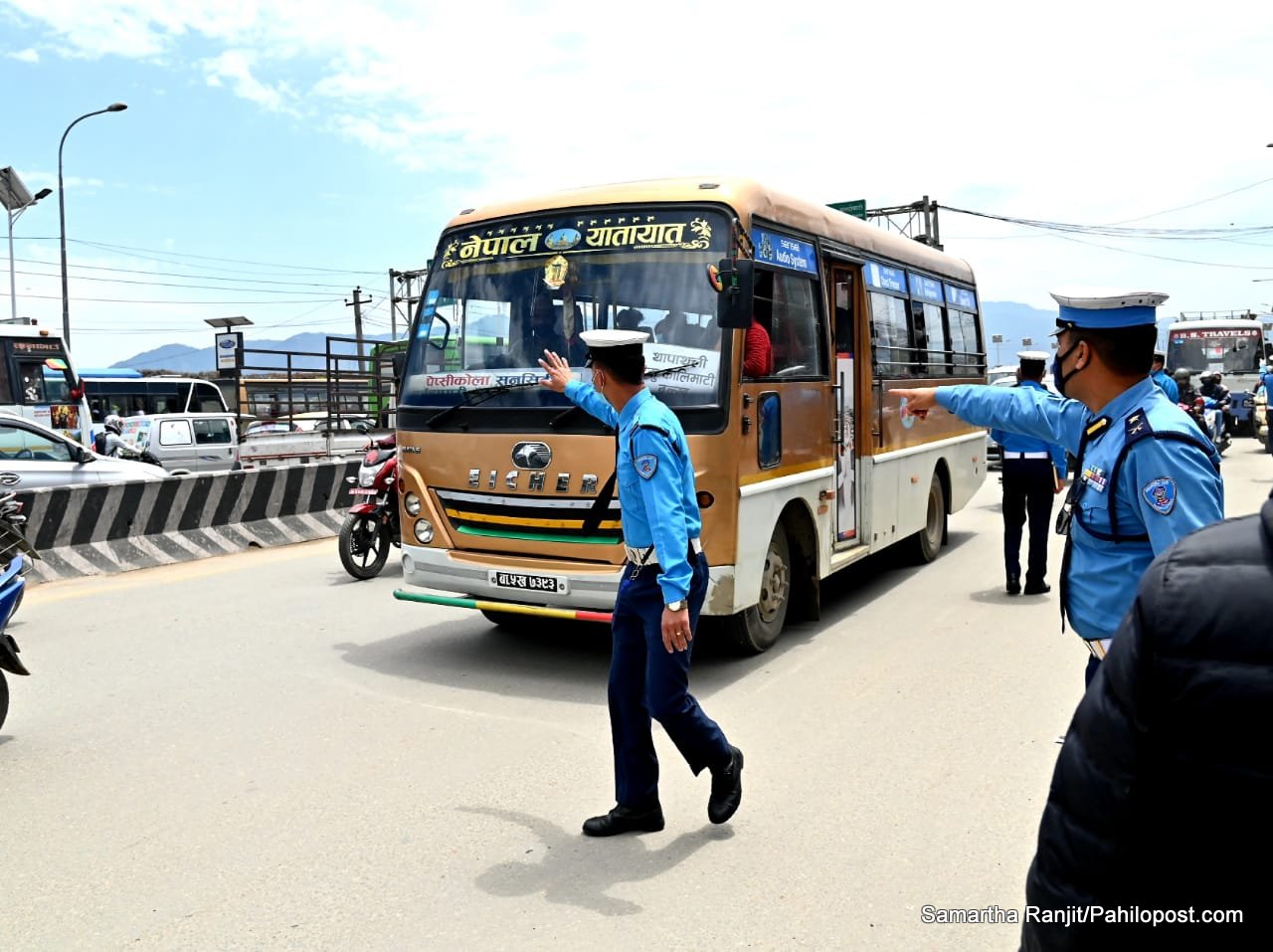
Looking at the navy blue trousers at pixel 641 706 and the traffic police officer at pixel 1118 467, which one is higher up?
the traffic police officer at pixel 1118 467

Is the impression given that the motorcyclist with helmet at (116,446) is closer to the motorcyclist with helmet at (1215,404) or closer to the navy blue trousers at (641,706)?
the navy blue trousers at (641,706)

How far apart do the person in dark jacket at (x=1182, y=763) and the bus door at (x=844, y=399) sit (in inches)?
266

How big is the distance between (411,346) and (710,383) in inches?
86.8

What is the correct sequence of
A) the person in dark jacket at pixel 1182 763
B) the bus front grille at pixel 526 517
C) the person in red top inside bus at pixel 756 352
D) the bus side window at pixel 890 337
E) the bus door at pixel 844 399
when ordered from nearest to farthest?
the person in dark jacket at pixel 1182 763 → the bus front grille at pixel 526 517 → the person in red top inside bus at pixel 756 352 → the bus door at pixel 844 399 → the bus side window at pixel 890 337

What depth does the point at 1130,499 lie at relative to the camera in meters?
2.78

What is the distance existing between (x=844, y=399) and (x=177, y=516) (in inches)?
288

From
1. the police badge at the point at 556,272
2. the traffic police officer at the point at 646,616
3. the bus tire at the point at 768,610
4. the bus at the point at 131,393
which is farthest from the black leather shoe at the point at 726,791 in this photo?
the bus at the point at 131,393

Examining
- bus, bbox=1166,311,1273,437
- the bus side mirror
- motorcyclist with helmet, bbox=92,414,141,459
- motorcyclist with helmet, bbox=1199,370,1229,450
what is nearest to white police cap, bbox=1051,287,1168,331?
the bus side mirror

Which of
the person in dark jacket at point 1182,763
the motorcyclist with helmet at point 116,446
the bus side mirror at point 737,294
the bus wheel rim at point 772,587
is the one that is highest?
→ the bus side mirror at point 737,294

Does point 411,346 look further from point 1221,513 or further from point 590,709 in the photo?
point 1221,513

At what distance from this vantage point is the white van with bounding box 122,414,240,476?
23.2 m

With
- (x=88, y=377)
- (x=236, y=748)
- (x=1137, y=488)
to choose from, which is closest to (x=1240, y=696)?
(x=1137, y=488)

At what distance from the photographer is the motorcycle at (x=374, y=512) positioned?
400 inches

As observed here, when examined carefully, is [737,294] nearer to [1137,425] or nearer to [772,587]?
[772,587]
